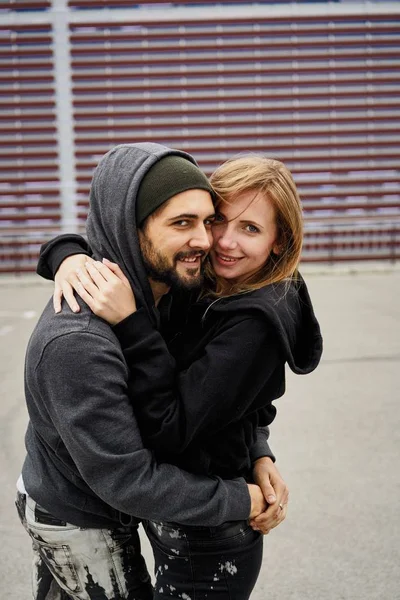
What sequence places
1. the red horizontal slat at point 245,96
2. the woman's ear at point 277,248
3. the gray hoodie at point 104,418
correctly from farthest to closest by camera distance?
the red horizontal slat at point 245,96 < the woman's ear at point 277,248 < the gray hoodie at point 104,418

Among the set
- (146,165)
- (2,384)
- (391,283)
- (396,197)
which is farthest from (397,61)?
(146,165)

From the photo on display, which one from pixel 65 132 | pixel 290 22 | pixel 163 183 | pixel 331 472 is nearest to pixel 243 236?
pixel 163 183

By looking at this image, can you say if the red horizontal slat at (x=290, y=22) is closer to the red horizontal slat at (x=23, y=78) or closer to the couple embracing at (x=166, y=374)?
the red horizontal slat at (x=23, y=78)

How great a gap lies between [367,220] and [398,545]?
439 inches

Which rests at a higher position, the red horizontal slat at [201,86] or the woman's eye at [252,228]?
the red horizontal slat at [201,86]

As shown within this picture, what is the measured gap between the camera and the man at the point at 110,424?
1269 millimetres

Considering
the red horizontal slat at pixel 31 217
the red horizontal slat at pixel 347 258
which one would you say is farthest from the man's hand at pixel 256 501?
the red horizontal slat at pixel 31 217

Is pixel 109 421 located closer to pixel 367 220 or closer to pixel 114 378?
pixel 114 378

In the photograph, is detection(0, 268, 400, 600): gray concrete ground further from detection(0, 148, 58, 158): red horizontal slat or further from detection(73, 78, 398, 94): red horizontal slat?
detection(73, 78, 398, 94): red horizontal slat

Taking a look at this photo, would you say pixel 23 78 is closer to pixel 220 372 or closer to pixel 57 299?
pixel 57 299

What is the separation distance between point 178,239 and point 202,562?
687 millimetres

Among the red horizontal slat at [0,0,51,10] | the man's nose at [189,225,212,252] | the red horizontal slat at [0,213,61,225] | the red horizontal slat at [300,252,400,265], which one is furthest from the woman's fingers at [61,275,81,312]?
the red horizontal slat at [0,0,51,10]

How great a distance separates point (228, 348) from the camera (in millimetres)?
1351

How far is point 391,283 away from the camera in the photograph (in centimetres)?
1002
